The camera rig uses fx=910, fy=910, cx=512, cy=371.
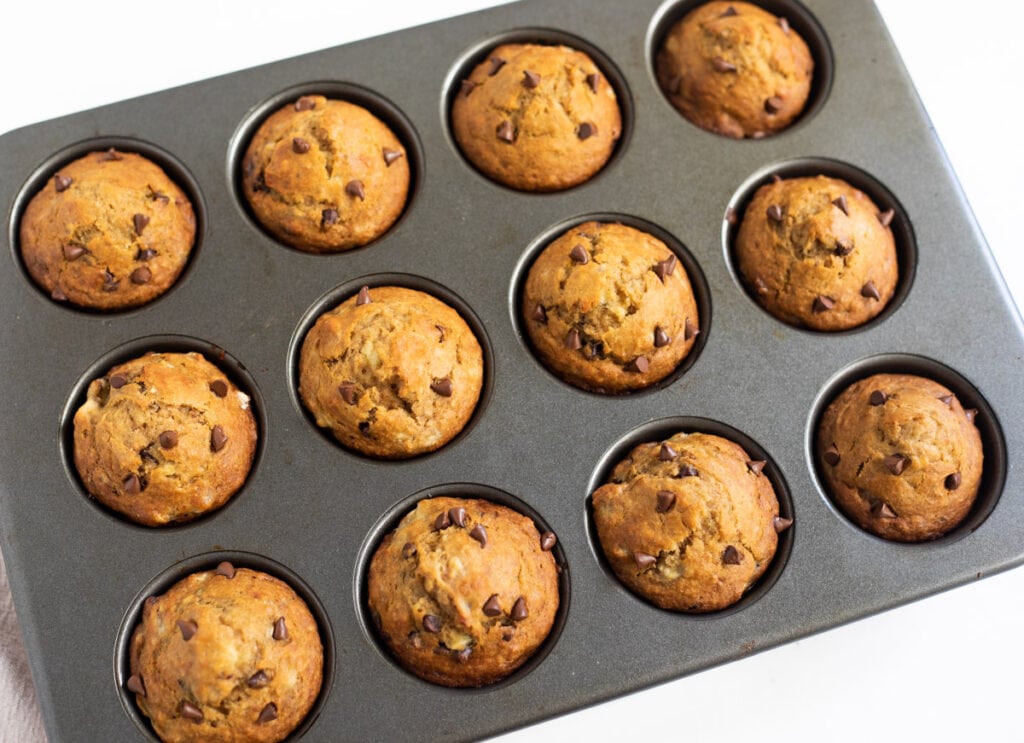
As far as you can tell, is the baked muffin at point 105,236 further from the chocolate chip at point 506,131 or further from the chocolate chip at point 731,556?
the chocolate chip at point 731,556

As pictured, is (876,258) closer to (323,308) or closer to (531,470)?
(531,470)

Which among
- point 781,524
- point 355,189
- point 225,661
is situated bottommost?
point 781,524

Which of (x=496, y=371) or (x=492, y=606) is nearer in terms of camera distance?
(x=492, y=606)

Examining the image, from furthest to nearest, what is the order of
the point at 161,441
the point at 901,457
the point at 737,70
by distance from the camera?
1. the point at 737,70
2. the point at 901,457
3. the point at 161,441

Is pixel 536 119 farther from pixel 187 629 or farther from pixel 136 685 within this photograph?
pixel 136 685

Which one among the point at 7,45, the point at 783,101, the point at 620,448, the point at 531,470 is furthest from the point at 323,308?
the point at 7,45

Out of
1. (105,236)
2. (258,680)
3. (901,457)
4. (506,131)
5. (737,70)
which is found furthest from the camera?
(737,70)

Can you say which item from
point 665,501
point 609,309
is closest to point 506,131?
point 609,309
